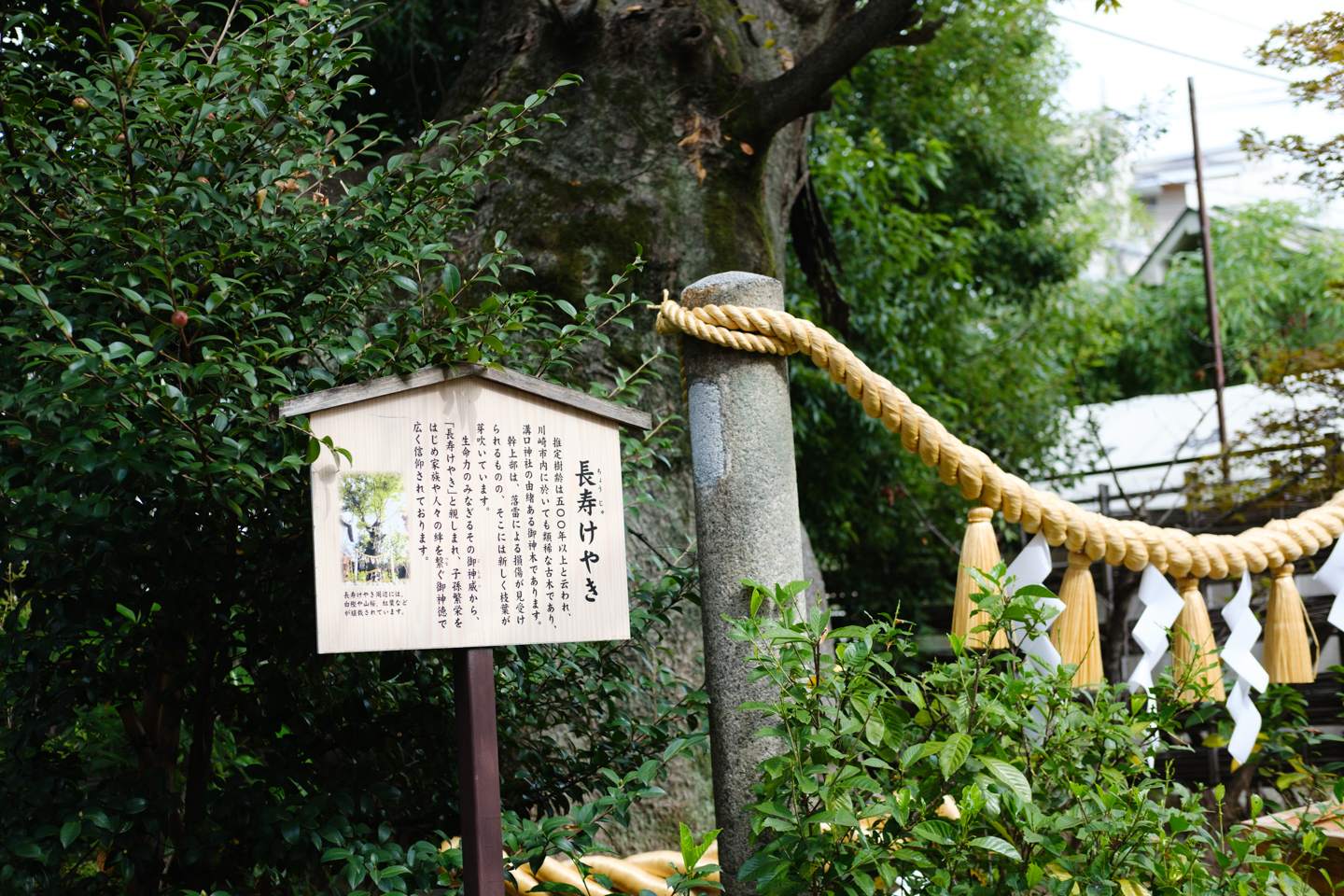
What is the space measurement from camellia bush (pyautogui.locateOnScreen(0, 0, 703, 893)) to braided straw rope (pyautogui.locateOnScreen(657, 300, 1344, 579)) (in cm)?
33

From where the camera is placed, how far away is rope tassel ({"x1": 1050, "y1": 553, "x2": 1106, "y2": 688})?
1992 millimetres

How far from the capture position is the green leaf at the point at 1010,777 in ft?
4.91

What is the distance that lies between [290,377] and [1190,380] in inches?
602

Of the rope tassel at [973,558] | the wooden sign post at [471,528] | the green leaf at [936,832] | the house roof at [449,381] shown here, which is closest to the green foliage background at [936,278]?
the rope tassel at [973,558]

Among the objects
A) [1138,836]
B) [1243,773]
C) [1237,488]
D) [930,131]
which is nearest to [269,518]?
[1138,836]

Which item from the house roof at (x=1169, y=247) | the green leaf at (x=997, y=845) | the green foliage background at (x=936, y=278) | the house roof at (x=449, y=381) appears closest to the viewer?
the green leaf at (x=997, y=845)

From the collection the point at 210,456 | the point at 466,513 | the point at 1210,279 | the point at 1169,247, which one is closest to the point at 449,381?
the point at 466,513

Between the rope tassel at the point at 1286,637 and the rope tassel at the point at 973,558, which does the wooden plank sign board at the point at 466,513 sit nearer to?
the rope tassel at the point at 973,558

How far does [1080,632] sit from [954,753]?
0.67 m

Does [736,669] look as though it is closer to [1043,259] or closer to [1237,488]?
[1237,488]

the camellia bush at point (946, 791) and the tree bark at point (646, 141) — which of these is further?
the tree bark at point (646, 141)

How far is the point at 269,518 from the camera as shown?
1956 millimetres

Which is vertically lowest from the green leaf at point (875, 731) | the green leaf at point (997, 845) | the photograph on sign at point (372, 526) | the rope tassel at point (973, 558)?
the green leaf at point (997, 845)

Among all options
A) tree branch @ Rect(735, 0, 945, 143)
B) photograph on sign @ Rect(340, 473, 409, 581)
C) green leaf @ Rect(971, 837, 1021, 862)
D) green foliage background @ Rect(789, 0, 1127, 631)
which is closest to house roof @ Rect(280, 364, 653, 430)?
photograph on sign @ Rect(340, 473, 409, 581)
